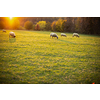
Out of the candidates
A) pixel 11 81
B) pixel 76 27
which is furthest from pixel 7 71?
pixel 76 27

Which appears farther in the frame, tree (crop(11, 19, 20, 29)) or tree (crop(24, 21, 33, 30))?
tree (crop(24, 21, 33, 30))

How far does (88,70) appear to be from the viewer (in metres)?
4.63

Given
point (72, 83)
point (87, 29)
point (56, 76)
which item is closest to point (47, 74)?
point (56, 76)

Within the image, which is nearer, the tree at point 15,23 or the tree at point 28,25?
the tree at point 15,23

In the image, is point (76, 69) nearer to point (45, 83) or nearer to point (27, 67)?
point (45, 83)

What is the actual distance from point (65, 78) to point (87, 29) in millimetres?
8745

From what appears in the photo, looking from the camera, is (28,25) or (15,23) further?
(28,25)

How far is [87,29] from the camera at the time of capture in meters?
9.97

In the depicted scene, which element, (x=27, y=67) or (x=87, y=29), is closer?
(x=27, y=67)
